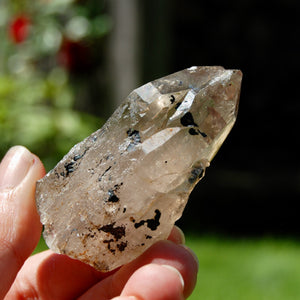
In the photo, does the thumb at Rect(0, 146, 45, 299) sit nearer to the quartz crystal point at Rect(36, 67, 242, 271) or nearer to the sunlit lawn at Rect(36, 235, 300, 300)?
the quartz crystal point at Rect(36, 67, 242, 271)

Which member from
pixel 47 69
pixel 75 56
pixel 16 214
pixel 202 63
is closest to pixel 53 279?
pixel 16 214

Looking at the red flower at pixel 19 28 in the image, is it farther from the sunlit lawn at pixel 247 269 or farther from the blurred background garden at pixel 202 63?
the sunlit lawn at pixel 247 269

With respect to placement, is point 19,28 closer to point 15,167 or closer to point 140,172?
point 15,167

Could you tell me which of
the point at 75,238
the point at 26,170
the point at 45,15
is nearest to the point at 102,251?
the point at 75,238

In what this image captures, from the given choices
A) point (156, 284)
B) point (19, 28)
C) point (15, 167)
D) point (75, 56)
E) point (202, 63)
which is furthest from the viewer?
point (202, 63)

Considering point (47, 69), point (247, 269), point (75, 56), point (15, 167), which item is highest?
point (15, 167)

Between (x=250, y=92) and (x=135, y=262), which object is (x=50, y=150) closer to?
(x=250, y=92)

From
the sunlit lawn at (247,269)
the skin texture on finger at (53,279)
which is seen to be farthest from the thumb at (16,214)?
the sunlit lawn at (247,269)
